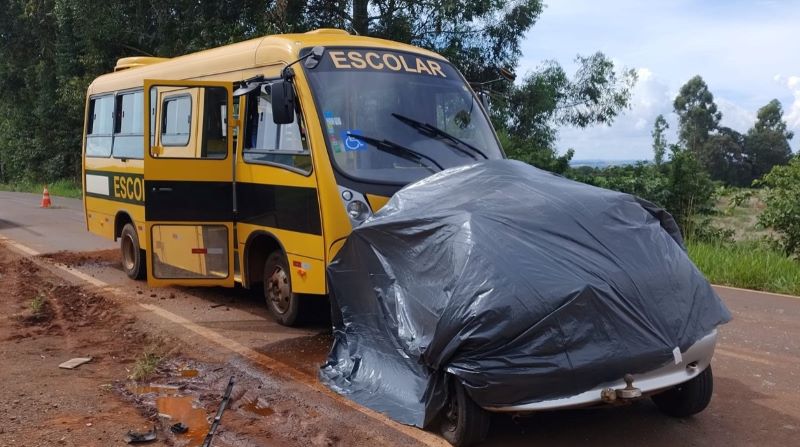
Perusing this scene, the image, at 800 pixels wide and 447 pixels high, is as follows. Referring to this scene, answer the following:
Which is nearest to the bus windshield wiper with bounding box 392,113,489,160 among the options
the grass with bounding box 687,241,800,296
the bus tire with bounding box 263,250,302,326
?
the bus tire with bounding box 263,250,302,326

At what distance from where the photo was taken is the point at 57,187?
3203 cm

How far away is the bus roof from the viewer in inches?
277

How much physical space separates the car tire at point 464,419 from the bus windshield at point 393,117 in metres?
2.34

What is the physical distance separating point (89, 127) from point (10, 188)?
29573 millimetres

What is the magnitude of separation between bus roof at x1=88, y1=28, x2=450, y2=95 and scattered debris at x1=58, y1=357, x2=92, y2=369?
122 inches

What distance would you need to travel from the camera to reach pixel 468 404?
4309 millimetres

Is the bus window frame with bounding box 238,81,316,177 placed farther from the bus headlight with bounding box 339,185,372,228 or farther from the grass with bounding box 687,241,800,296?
the grass with bounding box 687,241,800,296

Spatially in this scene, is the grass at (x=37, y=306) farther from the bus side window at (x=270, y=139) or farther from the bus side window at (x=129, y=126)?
the bus side window at (x=270, y=139)

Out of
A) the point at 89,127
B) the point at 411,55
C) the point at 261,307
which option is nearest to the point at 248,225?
the point at 261,307

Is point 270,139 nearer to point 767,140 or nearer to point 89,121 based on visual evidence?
point 89,121

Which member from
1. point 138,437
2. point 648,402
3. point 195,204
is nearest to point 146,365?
point 138,437

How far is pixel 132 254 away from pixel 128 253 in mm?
114

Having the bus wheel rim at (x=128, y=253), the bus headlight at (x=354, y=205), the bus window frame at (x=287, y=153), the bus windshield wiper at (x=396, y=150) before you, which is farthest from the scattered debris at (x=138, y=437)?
the bus wheel rim at (x=128, y=253)

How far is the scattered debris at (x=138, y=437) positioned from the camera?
4.41 metres
